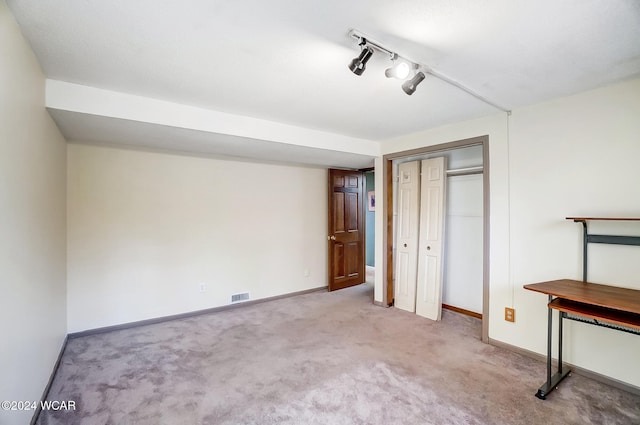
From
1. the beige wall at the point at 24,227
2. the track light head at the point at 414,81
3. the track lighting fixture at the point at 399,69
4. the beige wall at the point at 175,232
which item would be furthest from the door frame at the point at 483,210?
the beige wall at the point at 24,227

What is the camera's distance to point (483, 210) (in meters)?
3.12

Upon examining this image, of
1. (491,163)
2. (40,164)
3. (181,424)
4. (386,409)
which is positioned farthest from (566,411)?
(40,164)

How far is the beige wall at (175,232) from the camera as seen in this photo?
10.8 ft

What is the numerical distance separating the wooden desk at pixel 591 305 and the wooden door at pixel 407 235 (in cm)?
174

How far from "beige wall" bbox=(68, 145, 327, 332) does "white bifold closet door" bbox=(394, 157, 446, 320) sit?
1608 mm

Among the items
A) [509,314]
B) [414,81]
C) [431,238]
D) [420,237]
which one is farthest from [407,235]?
[414,81]

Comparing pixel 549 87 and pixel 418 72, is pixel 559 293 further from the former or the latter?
pixel 418 72

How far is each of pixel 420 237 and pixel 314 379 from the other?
7.82 ft

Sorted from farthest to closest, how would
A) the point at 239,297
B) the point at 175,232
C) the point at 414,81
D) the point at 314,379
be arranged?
the point at 239,297, the point at 175,232, the point at 314,379, the point at 414,81

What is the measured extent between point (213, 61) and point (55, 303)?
8.36ft

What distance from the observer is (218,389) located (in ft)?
7.46

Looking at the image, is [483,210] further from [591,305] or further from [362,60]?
[362,60]

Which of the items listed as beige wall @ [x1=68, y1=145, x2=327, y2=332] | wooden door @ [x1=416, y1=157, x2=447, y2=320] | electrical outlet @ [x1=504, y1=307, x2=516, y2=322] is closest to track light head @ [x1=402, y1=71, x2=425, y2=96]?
wooden door @ [x1=416, y1=157, x2=447, y2=320]

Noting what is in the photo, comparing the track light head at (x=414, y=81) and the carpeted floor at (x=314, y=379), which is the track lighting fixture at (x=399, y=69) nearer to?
the track light head at (x=414, y=81)
